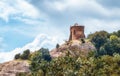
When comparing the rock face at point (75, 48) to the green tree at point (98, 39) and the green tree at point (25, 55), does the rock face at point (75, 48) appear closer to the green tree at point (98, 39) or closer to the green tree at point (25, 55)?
the green tree at point (98, 39)

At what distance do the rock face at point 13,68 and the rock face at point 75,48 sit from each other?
14.9 m

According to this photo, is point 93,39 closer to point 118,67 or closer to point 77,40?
point 77,40

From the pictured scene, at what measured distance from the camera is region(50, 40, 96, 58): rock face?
173 metres

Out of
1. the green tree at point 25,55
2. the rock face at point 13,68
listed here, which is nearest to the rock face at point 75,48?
the green tree at point 25,55

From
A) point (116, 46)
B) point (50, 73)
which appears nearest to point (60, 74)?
point (50, 73)

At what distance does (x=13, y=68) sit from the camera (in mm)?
165625

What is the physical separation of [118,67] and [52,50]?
176 ft

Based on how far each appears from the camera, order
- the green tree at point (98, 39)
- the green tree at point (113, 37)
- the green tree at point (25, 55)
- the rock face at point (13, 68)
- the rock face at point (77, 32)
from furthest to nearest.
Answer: the rock face at point (77, 32), the green tree at point (113, 37), the green tree at point (98, 39), the green tree at point (25, 55), the rock face at point (13, 68)

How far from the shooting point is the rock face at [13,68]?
163 metres

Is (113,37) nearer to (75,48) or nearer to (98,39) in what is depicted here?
(98,39)

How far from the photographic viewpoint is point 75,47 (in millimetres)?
175375

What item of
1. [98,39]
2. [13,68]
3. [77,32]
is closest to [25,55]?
[13,68]

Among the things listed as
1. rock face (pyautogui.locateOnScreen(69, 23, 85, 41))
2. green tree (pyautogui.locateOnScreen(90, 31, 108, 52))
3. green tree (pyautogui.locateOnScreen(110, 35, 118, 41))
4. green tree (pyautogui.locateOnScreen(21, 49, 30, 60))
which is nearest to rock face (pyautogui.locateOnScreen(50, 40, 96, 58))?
green tree (pyautogui.locateOnScreen(90, 31, 108, 52))

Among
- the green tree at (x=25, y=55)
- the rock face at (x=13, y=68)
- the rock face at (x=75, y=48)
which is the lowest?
the rock face at (x=13, y=68)
